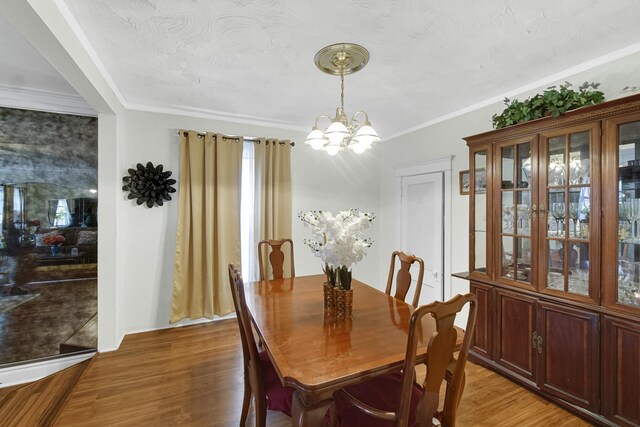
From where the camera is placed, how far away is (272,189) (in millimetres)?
3701

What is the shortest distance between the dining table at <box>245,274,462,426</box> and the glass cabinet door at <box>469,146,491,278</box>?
1.09 metres

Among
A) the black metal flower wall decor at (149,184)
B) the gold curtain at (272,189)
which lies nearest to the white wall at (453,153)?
the gold curtain at (272,189)

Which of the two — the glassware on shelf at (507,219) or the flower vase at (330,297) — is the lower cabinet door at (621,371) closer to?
the glassware on shelf at (507,219)

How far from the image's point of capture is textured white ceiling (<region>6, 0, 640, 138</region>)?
1.64 metres

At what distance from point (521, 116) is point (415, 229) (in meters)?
1.94

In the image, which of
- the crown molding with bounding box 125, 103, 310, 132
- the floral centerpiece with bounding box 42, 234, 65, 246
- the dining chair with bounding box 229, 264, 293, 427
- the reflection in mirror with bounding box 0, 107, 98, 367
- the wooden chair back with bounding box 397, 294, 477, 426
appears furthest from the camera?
the crown molding with bounding box 125, 103, 310, 132

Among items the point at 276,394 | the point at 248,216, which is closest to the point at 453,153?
the point at 248,216

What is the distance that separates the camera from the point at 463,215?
3.20m

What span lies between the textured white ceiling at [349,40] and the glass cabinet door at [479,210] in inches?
26.5

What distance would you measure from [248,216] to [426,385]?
2.96 meters

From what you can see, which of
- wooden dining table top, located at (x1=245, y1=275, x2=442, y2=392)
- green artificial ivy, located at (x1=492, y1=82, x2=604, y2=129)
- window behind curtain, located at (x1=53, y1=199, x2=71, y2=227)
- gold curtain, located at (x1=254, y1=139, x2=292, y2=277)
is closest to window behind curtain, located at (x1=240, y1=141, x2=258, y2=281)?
gold curtain, located at (x1=254, y1=139, x2=292, y2=277)

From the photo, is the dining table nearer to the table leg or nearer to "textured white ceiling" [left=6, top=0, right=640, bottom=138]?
the table leg

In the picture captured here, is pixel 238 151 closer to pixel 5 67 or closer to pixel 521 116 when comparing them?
pixel 5 67

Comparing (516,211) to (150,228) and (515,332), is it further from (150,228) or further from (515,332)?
(150,228)
